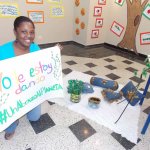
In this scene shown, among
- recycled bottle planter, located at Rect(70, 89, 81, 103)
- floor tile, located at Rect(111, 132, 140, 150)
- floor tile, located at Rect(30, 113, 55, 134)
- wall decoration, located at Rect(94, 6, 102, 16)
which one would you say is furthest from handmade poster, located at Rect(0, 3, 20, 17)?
floor tile, located at Rect(111, 132, 140, 150)

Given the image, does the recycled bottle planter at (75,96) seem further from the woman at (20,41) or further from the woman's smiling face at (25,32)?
the woman's smiling face at (25,32)

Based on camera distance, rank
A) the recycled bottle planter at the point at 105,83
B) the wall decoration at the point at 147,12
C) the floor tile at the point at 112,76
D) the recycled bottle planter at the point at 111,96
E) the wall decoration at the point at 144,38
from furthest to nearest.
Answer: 1. the wall decoration at the point at 144,38
2. the wall decoration at the point at 147,12
3. the floor tile at the point at 112,76
4. the recycled bottle planter at the point at 105,83
5. the recycled bottle planter at the point at 111,96

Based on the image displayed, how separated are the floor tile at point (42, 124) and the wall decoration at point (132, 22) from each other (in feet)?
9.30

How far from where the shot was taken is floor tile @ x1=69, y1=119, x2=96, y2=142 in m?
1.45

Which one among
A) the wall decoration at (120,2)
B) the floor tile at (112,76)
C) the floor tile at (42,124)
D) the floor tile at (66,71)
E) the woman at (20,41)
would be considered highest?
the wall decoration at (120,2)

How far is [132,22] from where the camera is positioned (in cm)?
360

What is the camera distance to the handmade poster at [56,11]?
3.68 m

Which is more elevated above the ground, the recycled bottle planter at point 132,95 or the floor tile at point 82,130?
the recycled bottle planter at point 132,95

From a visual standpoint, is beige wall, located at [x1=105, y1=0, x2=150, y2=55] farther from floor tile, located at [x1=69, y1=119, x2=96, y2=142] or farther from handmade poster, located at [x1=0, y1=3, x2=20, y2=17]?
floor tile, located at [x1=69, y1=119, x2=96, y2=142]

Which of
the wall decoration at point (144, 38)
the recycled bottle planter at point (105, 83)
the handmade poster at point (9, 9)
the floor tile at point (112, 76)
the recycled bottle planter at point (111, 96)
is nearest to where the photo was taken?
the recycled bottle planter at point (111, 96)

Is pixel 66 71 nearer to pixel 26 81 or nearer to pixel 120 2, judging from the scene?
pixel 26 81

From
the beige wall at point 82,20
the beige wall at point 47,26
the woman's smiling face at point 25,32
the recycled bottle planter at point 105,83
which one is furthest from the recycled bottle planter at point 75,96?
the beige wall at point 82,20

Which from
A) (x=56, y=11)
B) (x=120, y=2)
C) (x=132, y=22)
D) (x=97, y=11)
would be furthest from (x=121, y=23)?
(x=56, y=11)

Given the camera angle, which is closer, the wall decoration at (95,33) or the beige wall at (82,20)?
the beige wall at (82,20)
